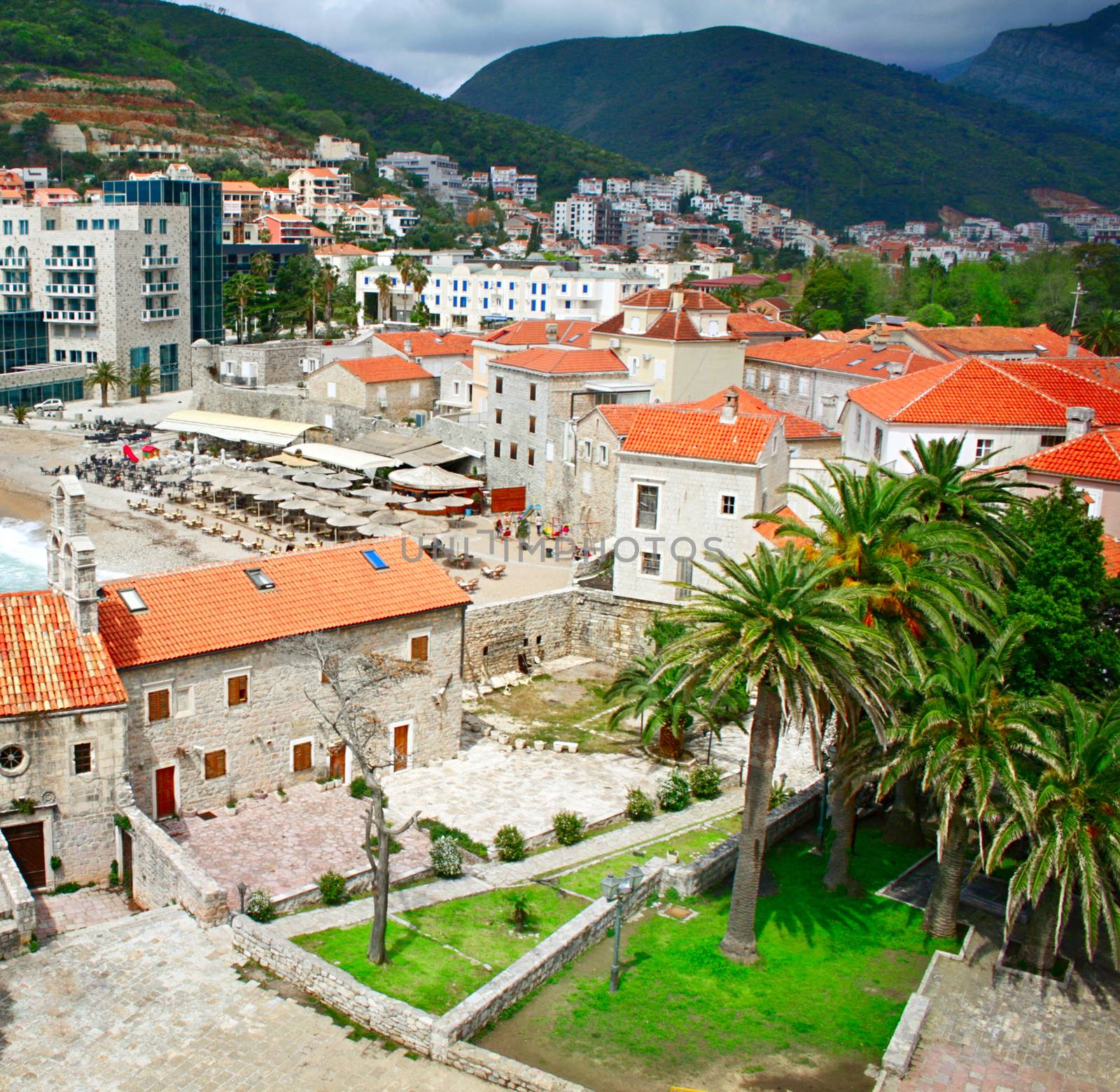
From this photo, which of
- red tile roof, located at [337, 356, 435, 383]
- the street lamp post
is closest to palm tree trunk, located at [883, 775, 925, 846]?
the street lamp post

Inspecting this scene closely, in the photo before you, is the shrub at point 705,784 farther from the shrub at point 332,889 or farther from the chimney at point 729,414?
the chimney at point 729,414

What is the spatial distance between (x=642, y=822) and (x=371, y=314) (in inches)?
4203

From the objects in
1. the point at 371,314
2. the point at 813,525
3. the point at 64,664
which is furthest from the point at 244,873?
the point at 371,314

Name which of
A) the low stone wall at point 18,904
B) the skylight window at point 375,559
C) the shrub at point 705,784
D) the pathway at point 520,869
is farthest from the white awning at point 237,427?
the low stone wall at point 18,904

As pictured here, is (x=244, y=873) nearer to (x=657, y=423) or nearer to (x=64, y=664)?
(x=64, y=664)

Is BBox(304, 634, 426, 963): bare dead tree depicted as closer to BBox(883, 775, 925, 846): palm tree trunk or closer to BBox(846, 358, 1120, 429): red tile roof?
BBox(883, 775, 925, 846): palm tree trunk

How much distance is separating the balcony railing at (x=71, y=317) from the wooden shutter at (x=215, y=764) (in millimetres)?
73475

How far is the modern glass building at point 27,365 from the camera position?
8469 cm

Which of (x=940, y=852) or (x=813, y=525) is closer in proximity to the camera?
(x=940, y=852)

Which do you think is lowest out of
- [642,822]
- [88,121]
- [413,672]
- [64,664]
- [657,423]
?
[642,822]

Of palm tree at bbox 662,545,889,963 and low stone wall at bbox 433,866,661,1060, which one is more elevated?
palm tree at bbox 662,545,889,963

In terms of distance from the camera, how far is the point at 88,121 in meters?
179

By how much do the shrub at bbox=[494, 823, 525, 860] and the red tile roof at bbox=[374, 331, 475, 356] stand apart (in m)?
53.6

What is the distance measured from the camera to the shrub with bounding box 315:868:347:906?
2373 cm
